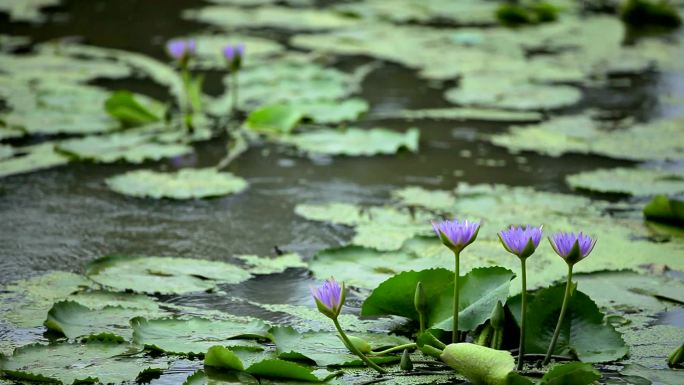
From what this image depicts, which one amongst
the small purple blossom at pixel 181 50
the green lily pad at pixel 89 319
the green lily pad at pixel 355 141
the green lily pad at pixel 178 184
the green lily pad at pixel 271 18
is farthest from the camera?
the green lily pad at pixel 271 18

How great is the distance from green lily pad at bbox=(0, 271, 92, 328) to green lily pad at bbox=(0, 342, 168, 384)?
6.0 inches

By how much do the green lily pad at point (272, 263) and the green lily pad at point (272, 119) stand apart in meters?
1.03

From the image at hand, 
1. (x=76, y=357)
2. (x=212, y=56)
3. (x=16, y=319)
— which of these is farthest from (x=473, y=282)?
(x=212, y=56)

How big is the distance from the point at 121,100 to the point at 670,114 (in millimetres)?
1800

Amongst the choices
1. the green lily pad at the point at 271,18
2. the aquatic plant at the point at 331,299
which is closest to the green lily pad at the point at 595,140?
the aquatic plant at the point at 331,299

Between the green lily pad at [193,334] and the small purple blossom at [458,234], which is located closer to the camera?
the small purple blossom at [458,234]

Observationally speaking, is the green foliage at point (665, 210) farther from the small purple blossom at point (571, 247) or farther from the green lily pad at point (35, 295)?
the green lily pad at point (35, 295)

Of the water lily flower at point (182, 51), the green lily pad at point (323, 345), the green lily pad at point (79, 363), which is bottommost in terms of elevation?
the green lily pad at point (79, 363)

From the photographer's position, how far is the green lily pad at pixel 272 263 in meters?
2.06

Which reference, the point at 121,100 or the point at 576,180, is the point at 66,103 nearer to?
the point at 121,100

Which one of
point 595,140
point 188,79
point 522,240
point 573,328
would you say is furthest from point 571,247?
point 188,79

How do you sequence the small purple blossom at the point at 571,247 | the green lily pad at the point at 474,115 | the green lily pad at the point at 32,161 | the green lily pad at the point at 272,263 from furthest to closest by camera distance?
the green lily pad at the point at 474,115
the green lily pad at the point at 32,161
the green lily pad at the point at 272,263
the small purple blossom at the point at 571,247

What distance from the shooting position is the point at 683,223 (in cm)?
232

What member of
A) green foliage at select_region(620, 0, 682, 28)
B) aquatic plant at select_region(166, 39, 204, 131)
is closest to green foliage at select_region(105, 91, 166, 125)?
aquatic plant at select_region(166, 39, 204, 131)
